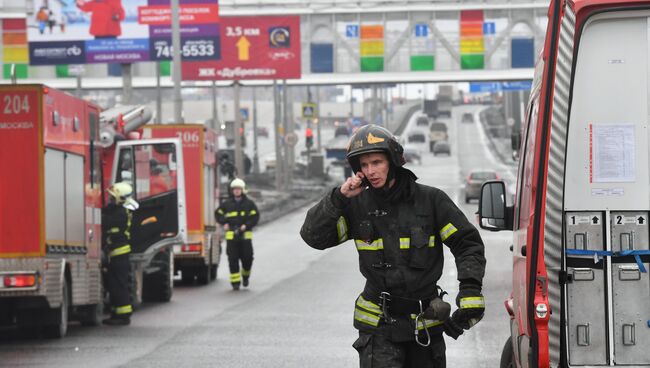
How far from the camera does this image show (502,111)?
142m

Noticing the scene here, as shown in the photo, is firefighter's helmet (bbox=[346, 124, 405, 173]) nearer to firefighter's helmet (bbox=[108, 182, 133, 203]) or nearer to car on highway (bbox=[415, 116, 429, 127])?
firefighter's helmet (bbox=[108, 182, 133, 203])

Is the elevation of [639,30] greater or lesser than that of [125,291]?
greater

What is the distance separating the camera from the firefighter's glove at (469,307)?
6715 mm

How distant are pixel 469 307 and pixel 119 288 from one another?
10549 millimetres

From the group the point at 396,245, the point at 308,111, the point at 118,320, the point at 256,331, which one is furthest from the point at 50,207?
the point at 308,111

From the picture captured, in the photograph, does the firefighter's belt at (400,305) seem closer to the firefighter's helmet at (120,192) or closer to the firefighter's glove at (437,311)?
the firefighter's glove at (437,311)

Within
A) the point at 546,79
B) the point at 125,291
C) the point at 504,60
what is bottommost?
the point at 125,291

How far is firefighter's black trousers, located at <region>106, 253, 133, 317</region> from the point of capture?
1680 centimetres

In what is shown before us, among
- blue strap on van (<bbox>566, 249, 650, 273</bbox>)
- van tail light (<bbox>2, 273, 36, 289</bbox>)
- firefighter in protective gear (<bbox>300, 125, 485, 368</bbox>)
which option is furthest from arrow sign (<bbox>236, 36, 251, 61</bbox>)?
firefighter in protective gear (<bbox>300, 125, 485, 368</bbox>)

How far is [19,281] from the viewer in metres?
14.5

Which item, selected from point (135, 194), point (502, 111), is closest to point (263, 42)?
point (135, 194)

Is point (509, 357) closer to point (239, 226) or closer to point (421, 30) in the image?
point (239, 226)

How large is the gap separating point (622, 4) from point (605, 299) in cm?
144

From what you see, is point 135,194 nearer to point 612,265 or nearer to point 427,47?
point 612,265
